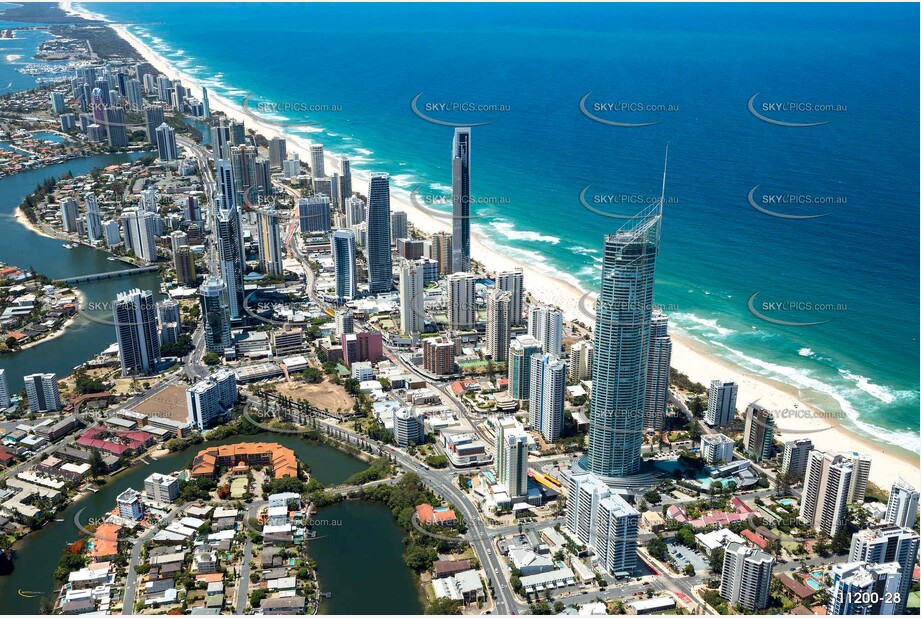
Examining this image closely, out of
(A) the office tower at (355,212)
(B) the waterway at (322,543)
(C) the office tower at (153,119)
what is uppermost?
(C) the office tower at (153,119)

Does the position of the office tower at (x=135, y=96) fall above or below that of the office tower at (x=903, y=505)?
above

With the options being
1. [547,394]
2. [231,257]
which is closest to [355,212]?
[231,257]

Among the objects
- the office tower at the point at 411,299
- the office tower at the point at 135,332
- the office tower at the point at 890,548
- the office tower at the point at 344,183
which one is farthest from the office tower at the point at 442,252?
the office tower at the point at 890,548

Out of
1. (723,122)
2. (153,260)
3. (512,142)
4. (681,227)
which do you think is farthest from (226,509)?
Answer: (723,122)

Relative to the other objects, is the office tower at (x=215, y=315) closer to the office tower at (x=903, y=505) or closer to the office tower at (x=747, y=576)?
the office tower at (x=747, y=576)

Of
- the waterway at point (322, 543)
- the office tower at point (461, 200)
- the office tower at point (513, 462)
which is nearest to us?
the waterway at point (322, 543)

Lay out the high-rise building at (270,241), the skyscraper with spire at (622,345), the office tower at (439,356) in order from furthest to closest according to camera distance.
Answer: the high-rise building at (270,241)
the office tower at (439,356)
the skyscraper with spire at (622,345)

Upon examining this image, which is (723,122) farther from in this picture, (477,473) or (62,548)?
(62,548)
